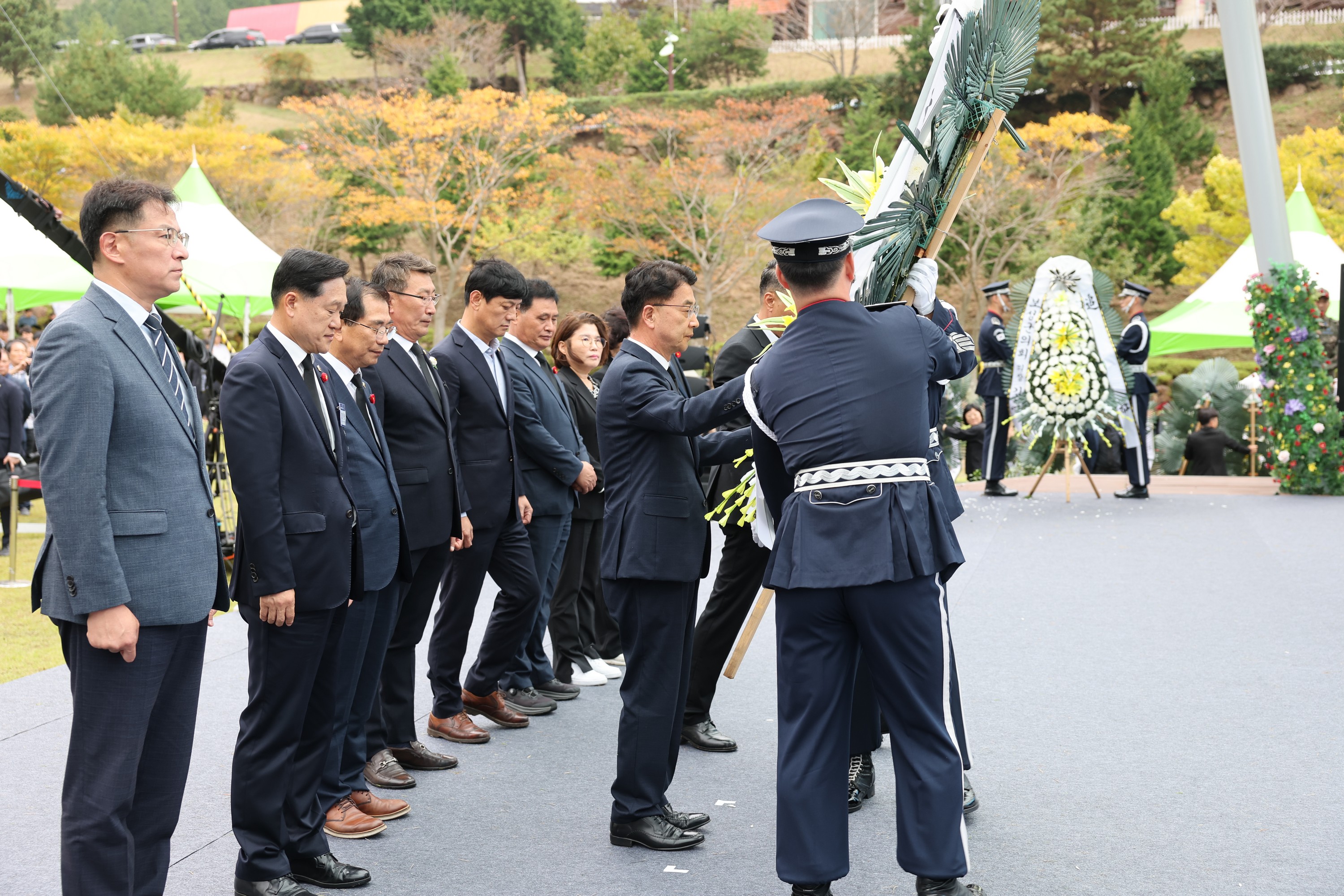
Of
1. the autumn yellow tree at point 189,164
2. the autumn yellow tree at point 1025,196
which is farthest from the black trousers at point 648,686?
the autumn yellow tree at point 189,164

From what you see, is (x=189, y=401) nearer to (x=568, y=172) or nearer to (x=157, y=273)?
(x=157, y=273)

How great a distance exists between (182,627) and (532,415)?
2.54 meters

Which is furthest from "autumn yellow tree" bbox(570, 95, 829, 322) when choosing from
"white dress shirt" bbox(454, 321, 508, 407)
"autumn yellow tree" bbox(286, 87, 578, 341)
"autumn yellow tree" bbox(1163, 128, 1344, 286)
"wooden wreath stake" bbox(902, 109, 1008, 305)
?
"wooden wreath stake" bbox(902, 109, 1008, 305)

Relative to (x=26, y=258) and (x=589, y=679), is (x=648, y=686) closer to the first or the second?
(x=589, y=679)

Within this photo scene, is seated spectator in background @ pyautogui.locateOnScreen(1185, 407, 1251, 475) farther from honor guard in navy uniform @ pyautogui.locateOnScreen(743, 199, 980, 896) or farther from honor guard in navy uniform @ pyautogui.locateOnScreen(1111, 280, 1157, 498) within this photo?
honor guard in navy uniform @ pyautogui.locateOnScreen(743, 199, 980, 896)

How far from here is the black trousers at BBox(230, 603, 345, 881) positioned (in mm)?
3047

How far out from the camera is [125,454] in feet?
8.41

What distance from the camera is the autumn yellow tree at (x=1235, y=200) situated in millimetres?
26000

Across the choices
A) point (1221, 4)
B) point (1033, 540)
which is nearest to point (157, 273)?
point (1033, 540)

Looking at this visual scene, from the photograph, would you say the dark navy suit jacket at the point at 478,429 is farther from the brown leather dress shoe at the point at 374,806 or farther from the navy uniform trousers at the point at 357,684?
the brown leather dress shoe at the point at 374,806

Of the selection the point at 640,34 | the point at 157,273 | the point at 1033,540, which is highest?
the point at 640,34

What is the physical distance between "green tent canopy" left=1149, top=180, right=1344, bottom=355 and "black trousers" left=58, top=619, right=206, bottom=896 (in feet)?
56.8

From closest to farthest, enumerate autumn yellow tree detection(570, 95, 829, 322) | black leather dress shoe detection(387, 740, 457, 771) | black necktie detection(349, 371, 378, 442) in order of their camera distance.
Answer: black necktie detection(349, 371, 378, 442)
black leather dress shoe detection(387, 740, 457, 771)
autumn yellow tree detection(570, 95, 829, 322)

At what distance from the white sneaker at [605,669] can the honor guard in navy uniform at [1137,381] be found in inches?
265
